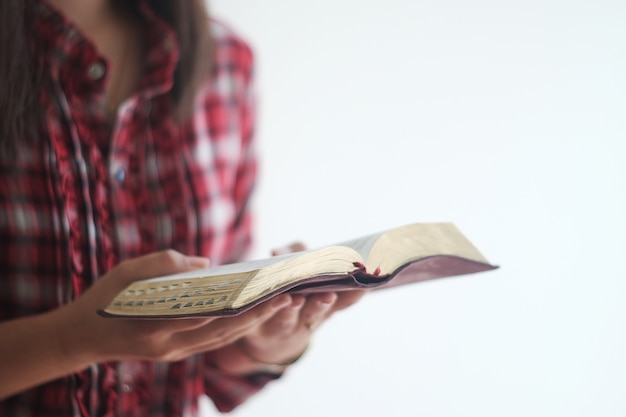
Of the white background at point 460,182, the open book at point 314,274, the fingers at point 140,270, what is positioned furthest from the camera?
the white background at point 460,182

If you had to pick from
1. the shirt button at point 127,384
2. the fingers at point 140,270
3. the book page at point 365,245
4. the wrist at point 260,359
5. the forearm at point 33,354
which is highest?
the book page at point 365,245

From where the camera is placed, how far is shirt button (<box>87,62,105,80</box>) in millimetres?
707

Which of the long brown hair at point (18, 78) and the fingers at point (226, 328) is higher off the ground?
the long brown hair at point (18, 78)

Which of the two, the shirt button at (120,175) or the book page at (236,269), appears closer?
the book page at (236,269)

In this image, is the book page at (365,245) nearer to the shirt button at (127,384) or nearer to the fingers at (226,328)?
the fingers at (226,328)

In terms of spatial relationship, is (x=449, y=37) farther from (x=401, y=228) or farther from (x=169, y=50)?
(x=401, y=228)

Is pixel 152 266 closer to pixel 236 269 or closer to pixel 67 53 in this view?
pixel 236 269

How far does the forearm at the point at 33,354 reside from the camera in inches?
22.7

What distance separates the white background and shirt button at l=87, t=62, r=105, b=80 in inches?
15.3

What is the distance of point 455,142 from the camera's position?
1.20 metres

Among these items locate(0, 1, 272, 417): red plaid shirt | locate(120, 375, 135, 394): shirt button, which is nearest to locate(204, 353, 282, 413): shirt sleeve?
locate(0, 1, 272, 417): red plaid shirt

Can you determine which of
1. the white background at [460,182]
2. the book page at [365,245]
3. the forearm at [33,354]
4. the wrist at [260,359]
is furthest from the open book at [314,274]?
the white background at [460,182]

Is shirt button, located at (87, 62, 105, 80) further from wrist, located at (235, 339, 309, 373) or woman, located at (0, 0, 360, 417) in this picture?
wrist, located at (235, 339, 309, 373)

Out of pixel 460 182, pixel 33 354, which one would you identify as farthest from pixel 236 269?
pixel 460 182
